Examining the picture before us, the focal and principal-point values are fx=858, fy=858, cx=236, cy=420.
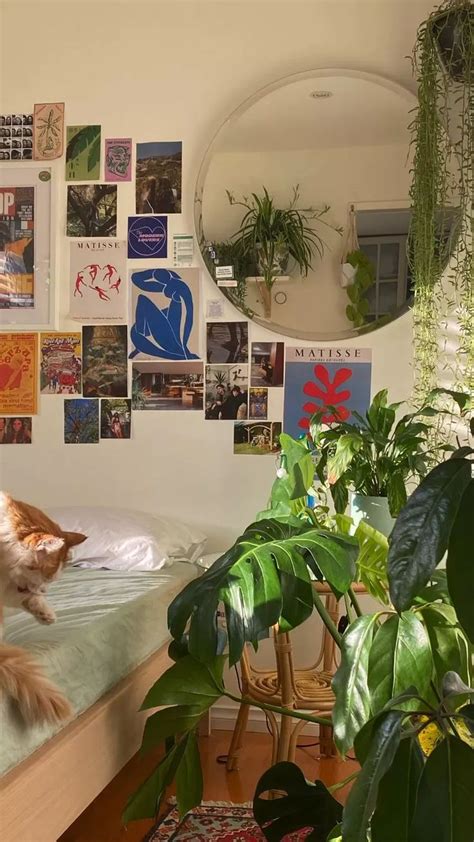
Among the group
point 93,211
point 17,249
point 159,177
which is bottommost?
point 17,249

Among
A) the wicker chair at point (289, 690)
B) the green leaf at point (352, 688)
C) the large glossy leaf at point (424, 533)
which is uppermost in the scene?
the large glossy leaf at point (424, 533)

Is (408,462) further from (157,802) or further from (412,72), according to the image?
(412,72)

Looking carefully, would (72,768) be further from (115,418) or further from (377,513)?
(115,418)

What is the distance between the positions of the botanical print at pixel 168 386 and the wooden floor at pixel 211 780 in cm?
110

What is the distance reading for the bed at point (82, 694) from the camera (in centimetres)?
134

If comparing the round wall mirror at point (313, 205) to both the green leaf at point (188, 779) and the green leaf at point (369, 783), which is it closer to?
the green leaf at point (188, 779)

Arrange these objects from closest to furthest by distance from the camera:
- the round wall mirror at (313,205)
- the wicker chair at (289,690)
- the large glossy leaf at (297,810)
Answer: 1. the large glossy leaf at (297,810)
2. the wicker chair at (289,690)
3. the round wall mirror at (313,205)

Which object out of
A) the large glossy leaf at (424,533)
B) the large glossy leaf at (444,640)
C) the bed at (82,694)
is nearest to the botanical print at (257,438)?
the bed at (82,694)

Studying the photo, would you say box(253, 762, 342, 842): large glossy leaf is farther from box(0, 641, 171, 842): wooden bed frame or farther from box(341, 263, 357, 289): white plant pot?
box(341, 263, 357, 289): white plant pot

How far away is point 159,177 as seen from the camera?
2938 millimetres

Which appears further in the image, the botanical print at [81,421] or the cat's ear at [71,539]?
the botanical print at [81,421]

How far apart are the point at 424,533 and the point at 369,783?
0.21 meters

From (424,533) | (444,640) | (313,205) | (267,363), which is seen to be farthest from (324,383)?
(424,533)

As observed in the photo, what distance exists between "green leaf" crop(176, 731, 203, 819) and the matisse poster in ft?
4.60
